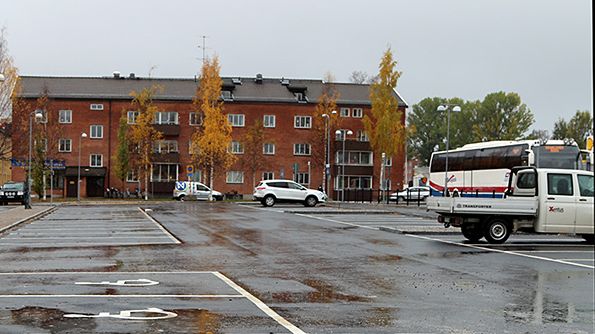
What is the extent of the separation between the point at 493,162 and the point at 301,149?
1582 inches

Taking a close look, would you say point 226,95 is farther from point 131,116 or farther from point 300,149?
point 131,116

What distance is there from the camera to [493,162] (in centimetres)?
4141

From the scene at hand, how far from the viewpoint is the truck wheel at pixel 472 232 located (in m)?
21.8

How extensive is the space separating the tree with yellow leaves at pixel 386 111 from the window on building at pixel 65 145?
30.3 m

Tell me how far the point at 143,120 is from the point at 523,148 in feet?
132

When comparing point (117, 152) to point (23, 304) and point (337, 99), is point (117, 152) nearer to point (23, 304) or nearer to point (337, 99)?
point (337, 99)

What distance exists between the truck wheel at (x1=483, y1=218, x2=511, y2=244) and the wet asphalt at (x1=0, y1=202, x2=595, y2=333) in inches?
19.9

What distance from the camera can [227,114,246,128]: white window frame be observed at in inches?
3142

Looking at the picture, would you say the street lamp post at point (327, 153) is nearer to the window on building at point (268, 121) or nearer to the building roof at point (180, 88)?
the building roof at point (180, 88)

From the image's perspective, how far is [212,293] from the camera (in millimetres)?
11289

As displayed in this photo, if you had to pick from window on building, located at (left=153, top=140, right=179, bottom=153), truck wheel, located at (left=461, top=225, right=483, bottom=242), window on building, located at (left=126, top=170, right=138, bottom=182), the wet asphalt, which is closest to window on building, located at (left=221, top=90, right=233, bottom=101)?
window on building, located at (left=153, top=140, right=179, bottom=153)

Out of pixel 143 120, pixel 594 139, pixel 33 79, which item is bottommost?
pixel 594 139

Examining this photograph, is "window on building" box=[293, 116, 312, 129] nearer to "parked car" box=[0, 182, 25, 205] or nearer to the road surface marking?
"parked car" box=[0, 182, 25, 205]

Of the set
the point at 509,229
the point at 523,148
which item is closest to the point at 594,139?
the point at 509,229
